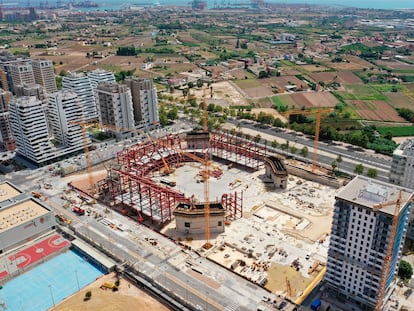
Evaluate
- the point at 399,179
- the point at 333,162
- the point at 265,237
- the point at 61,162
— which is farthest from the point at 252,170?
the point at 61,162

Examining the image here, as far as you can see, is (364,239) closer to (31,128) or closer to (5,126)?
(31,128)

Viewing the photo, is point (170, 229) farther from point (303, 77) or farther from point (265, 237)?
point (303, 77)

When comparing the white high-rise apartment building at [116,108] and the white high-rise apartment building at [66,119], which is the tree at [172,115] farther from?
the white high-rise apartment building at [66,119]

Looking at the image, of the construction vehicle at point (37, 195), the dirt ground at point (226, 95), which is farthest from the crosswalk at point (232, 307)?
the dirt ground at point (226, 95)

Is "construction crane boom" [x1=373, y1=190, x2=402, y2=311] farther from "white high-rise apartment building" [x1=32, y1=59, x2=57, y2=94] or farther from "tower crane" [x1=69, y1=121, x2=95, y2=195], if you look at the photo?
"white high-rise apartment building" [x1=32, y1=59, x2=57, y2=94]

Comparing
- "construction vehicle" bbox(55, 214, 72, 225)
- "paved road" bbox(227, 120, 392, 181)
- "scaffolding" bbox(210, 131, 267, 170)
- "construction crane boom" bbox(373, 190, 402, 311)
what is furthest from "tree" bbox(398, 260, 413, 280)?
"construction vehicle" bbox(55, 214, 72, 225)

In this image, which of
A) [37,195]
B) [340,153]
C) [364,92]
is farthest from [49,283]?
[364,92]
